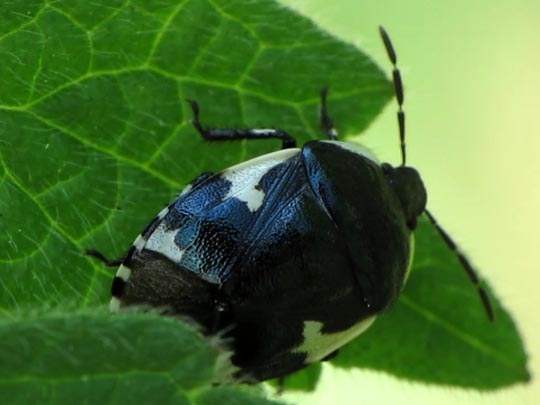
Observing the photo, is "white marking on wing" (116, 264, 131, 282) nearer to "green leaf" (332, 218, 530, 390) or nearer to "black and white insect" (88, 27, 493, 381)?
"black and white insect" (88, 27, 493, 381)

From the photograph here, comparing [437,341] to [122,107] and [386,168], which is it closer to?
[386,168]

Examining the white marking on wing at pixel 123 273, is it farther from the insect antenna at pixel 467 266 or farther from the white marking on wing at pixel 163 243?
the insect antenna at pixel 467 266

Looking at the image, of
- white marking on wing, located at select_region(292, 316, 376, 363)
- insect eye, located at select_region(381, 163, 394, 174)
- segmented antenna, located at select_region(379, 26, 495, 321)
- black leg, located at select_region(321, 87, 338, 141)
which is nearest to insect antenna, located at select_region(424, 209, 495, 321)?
segmented antenna, located at select_region(379, 26, 495, 321)

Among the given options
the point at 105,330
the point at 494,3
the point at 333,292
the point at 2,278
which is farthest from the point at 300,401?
the point at 494,3

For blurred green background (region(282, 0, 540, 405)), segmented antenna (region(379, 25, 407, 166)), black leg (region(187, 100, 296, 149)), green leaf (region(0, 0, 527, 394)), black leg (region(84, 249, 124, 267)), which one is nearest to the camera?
green leaf (region(0, 0, 527, 394))

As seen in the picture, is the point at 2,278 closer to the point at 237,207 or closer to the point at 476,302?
the point at 237,207

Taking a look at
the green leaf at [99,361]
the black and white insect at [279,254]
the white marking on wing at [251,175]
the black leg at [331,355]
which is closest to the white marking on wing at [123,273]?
the black and white insect at [279,254]
